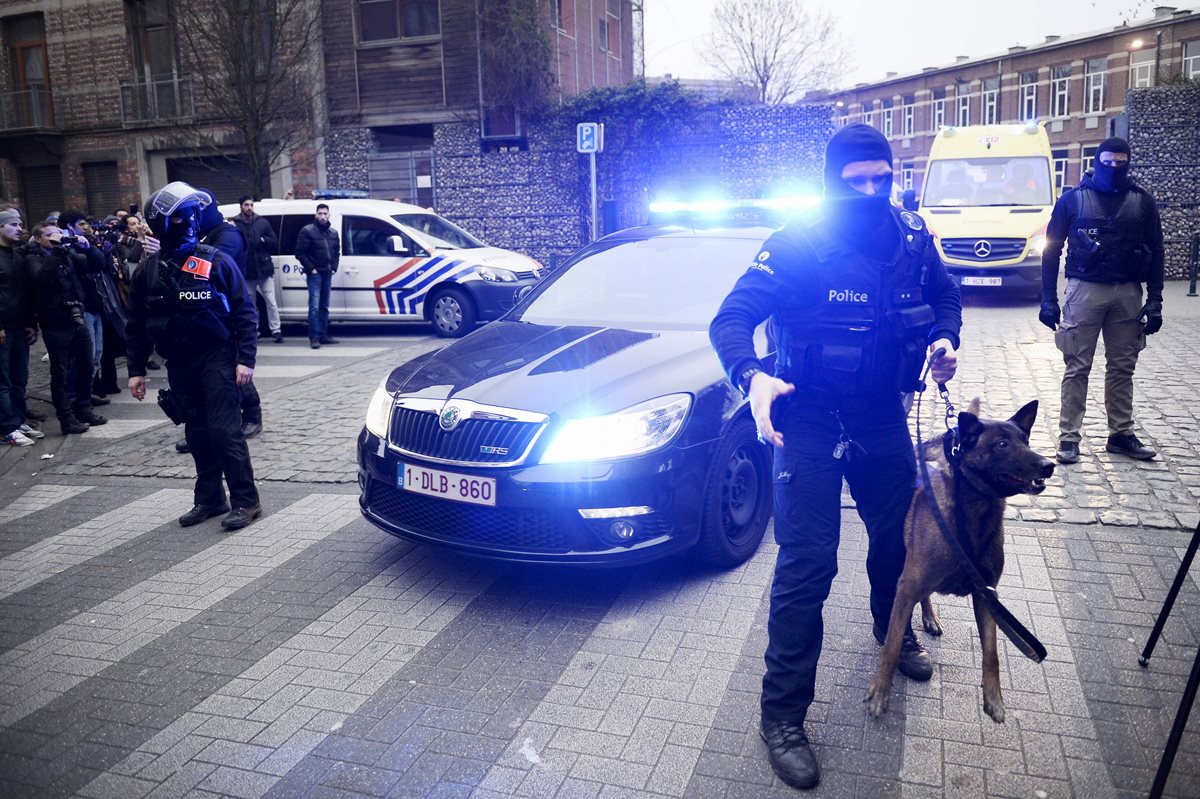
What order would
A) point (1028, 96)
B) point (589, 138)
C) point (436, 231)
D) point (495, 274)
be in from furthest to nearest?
point (1028, 96) → point (589, 138) → point (436, 231) → point (495, 274)

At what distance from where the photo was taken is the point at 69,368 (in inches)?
368

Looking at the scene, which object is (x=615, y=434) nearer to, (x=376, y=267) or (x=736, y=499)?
(x=736, y=499)

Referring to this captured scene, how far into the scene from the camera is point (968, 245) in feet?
49.6

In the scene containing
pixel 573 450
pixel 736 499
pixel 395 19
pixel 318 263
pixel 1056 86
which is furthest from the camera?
pixel 1056 86

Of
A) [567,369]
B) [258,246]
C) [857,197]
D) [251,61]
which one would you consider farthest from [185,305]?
[251,61]

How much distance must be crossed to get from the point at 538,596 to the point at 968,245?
1250cm

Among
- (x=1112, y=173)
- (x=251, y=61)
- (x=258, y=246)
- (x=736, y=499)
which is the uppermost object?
(x=251, y=61)

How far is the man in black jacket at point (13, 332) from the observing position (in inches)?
337

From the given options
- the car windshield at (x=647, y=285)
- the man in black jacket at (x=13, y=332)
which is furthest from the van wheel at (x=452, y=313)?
the car windshield at (x=647, y=285)

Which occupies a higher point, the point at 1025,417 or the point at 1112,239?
the point at 1112,239

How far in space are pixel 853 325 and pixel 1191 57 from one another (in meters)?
54.6

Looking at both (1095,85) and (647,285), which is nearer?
(647,285)

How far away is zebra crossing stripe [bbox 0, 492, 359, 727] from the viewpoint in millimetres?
4047

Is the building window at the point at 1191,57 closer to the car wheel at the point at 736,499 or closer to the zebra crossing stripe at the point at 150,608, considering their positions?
the car wheel at the point at 736,499
